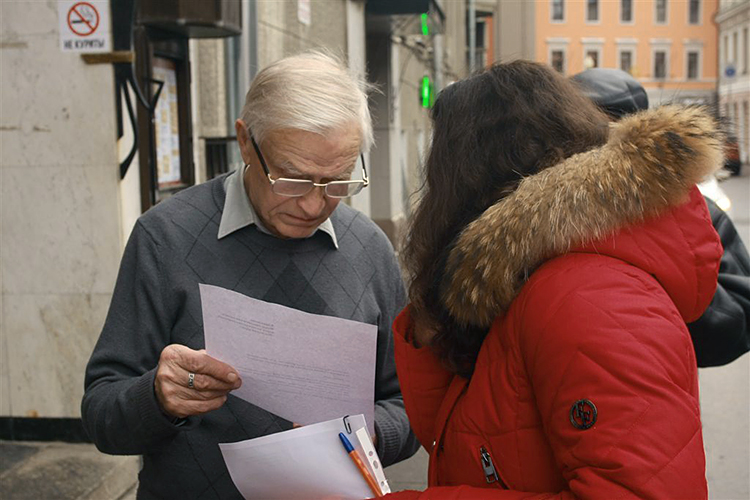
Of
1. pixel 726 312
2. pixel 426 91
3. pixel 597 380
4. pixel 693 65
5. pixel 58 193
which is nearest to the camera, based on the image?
pixel 597 380

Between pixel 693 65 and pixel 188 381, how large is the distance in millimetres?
63516

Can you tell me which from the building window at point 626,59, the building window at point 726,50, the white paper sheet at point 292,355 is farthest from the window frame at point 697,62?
the white paper sheet at point 292,355

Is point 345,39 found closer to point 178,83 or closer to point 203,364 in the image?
point 178,83

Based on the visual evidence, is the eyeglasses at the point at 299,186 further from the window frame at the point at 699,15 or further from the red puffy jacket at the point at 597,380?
the window frame at the point at 699,15

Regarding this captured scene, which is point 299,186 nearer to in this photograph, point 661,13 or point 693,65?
point 693,65

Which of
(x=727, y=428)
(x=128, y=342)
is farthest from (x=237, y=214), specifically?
(x=727, y=428)

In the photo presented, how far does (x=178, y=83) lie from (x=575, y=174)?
4.03m

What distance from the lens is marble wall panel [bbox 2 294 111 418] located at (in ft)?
14.3

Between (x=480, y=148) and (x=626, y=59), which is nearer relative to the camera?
(x=480, y=148)

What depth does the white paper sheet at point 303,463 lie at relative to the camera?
174 cm

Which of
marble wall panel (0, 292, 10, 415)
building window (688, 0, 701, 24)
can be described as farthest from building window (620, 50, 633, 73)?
marble wall panel (0, 292, 10, 415)

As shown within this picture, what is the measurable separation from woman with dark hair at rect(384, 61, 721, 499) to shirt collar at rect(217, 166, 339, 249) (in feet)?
1.87

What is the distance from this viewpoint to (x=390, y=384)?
227cm

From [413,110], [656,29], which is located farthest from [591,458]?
[656,29]
